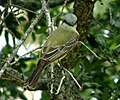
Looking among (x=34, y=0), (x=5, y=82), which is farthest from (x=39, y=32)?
(x=5, y=82)

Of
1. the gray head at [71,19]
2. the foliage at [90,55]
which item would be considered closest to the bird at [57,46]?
the gray head at [71,19]

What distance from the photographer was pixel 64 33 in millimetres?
2777

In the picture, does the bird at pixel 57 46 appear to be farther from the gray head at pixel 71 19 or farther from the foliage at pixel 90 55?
the foliage at pixel 90 55

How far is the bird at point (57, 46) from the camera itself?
2320mm

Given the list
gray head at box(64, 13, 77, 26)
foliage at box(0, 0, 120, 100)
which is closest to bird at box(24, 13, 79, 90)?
gray head at box(64, 13, 77, 26)

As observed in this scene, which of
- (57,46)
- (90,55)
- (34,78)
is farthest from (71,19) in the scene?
(34,78)

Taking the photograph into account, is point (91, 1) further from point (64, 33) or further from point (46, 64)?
point (46, 64)

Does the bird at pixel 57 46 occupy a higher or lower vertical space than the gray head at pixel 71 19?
lower

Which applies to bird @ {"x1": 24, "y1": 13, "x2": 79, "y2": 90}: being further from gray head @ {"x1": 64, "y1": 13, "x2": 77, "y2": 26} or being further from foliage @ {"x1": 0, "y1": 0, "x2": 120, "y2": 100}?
foliage @ {"x1": 0, "y1": 0, "x2": 120, "y2": 100}

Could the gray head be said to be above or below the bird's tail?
above

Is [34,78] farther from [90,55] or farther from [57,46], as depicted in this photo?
[90,55]

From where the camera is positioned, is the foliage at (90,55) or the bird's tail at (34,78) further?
the foliage at (90,55)

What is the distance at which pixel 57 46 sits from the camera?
261cm

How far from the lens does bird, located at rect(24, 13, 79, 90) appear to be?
2320mm
